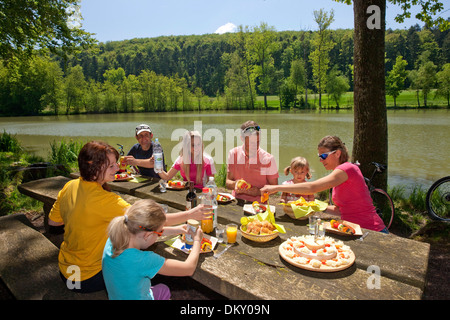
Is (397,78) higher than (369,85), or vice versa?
(397,78)

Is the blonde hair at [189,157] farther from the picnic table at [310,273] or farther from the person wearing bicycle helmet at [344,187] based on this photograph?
the picnic table at [310,273]

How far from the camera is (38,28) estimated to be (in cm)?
961

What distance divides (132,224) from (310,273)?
4.26ft

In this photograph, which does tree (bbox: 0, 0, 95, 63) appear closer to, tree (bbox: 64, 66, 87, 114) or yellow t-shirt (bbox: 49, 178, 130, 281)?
yellow t-shirt (bbox: 49, 178, 130, 281)

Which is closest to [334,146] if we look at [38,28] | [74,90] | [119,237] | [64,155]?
[119,237]

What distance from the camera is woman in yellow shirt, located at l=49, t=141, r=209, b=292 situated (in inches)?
85.2

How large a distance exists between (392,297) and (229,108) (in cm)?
5522

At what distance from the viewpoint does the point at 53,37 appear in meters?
10.6

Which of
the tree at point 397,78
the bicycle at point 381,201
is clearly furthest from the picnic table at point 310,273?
the tree at point 397,78

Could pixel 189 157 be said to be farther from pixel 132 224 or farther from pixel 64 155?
pixel 64 155

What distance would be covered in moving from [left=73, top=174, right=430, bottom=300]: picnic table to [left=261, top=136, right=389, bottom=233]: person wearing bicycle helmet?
1.98ft

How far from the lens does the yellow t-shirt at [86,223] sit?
2164 mm

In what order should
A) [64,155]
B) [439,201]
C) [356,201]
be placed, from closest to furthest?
1. [356,201]
2. [439,201]
3. [64,155]

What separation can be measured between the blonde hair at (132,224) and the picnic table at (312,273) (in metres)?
0.55
